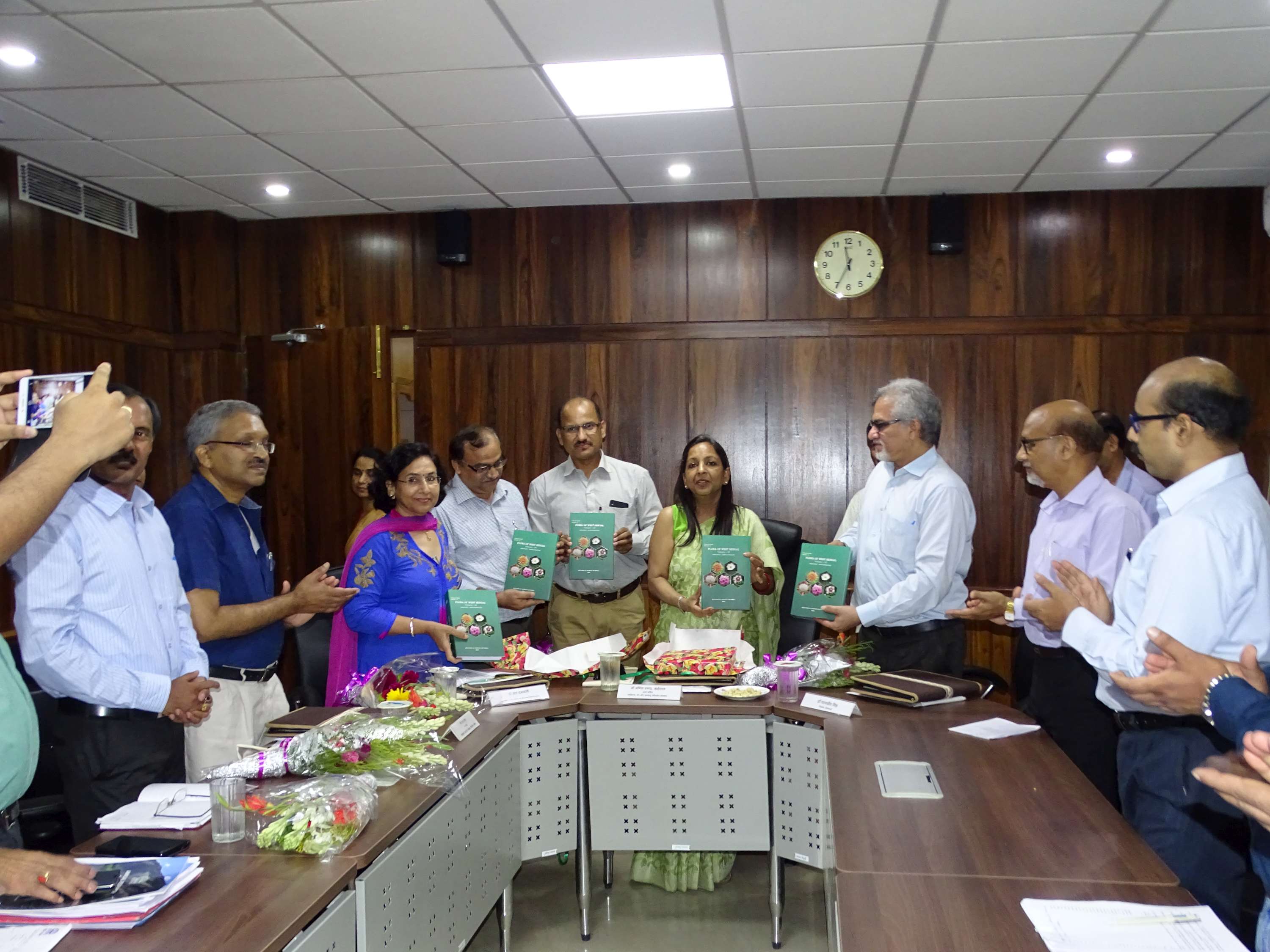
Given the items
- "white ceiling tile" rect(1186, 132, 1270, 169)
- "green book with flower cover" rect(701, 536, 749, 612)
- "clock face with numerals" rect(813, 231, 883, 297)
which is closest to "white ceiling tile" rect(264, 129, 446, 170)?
"clock face with numerals" rect(813, 231, 883, 297)

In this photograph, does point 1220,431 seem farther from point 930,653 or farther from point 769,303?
point 769,303

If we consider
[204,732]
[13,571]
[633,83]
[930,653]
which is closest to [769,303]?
[633,83]

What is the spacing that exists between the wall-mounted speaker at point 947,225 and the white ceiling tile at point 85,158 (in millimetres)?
4409

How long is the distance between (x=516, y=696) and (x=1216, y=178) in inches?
195

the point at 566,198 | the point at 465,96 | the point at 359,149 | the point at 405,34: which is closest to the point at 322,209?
the point at 359,149

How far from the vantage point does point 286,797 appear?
2152 millimetres

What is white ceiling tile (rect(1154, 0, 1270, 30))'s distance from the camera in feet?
11.1

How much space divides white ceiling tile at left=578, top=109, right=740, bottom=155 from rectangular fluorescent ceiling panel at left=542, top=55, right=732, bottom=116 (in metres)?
0.08

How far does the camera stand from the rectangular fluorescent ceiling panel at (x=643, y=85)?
394 cm

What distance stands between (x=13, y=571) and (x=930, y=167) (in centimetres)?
474

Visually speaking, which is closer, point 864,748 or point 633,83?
point 864,748

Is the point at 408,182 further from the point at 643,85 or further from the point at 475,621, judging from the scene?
the point at 475,621

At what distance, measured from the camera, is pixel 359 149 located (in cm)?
493

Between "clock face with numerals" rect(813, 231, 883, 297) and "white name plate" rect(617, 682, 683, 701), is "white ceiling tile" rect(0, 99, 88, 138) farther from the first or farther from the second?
"clock face with numerals" rect(813, 231, 883, 297)
